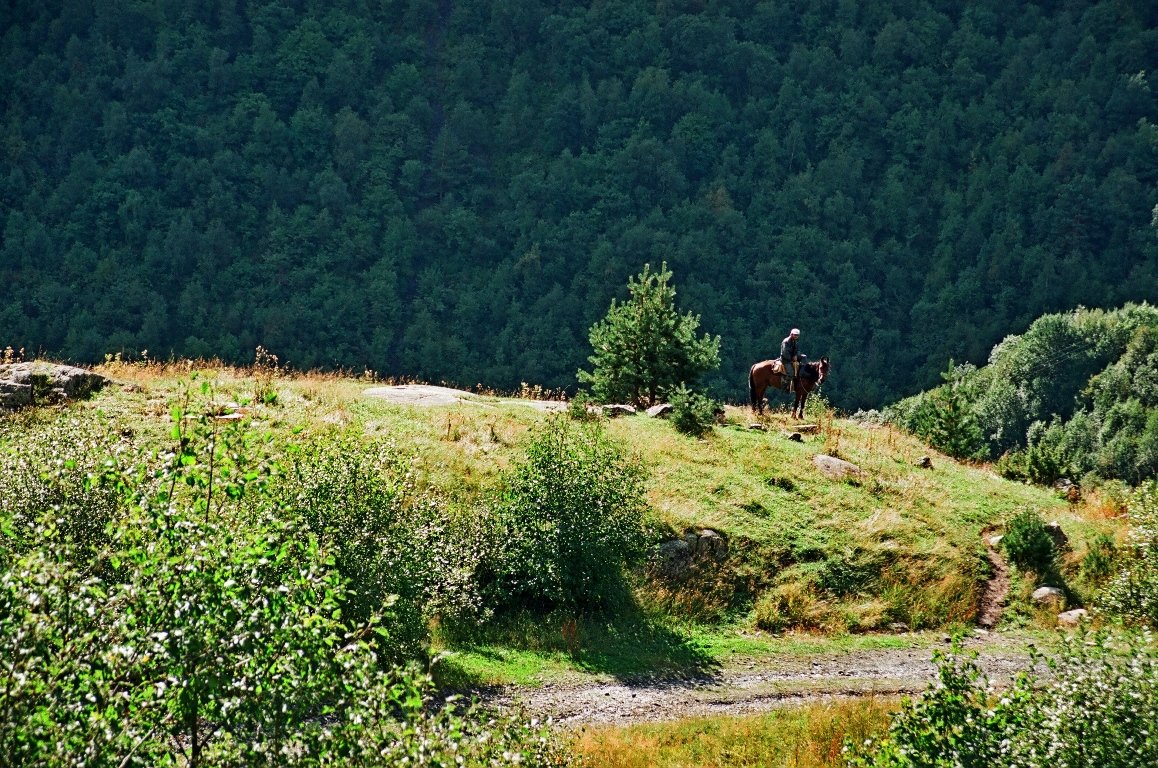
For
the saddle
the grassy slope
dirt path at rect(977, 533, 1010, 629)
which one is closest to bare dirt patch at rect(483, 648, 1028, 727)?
the grassy slope

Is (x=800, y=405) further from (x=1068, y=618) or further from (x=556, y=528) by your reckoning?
(x=556, y=528)

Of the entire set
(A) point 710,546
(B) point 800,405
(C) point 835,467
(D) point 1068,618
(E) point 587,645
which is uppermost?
(B) point 800,405

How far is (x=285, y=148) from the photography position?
123 meters

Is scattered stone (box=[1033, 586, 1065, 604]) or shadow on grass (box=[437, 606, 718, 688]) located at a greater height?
scattered stone (box=[1033, 586, 1065, 604])

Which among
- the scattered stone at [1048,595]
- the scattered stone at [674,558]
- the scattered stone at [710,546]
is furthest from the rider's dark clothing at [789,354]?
the scattered stone at [674,558]

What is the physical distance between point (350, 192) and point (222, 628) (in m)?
121

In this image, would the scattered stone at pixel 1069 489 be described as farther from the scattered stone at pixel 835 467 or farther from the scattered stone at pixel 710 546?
the scattered stone at pixel 710 546

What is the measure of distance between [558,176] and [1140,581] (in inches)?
4418

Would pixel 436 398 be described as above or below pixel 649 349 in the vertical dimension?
below

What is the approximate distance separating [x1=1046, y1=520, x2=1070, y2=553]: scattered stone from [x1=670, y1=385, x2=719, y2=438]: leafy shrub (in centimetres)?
867

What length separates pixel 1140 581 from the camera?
19.5 m

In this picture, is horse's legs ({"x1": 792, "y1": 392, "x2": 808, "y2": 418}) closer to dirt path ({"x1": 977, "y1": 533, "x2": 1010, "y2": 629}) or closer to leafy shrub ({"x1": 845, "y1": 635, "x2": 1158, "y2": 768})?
dirt path ({"x1": 977, "y1": 533, "x2": 1010, "y2": 629})

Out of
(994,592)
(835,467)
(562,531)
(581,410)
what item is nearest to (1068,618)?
(994,592)

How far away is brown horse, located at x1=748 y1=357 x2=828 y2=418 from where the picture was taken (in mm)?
30203
